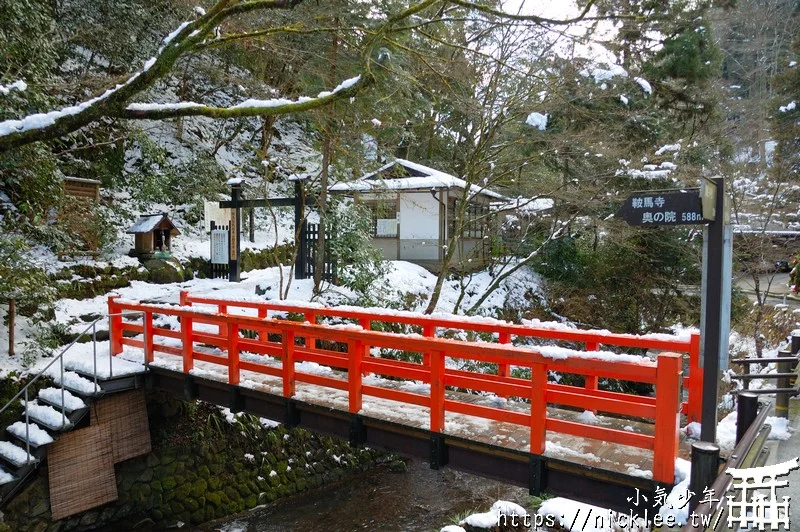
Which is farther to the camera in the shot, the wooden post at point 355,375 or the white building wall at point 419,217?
the white building wall at point 419,217

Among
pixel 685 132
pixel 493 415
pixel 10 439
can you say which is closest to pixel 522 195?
pixel 685 132

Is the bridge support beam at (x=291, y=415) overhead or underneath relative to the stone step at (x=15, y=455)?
overhead

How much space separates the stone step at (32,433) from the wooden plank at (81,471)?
10.5 inches

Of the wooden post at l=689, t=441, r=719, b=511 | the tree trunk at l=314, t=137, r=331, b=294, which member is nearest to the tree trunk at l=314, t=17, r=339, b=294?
the tree trunk at l=314, t=137, r=331, b=294

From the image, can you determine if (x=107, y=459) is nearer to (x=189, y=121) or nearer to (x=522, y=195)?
(x=522, y=195)

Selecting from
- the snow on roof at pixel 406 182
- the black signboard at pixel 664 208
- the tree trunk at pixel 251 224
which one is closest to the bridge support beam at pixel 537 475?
the black signboard at pixel 664 208

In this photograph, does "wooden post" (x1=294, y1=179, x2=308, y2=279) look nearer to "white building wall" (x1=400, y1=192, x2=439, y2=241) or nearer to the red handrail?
the red handrail

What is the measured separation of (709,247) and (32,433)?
8217 millimetres

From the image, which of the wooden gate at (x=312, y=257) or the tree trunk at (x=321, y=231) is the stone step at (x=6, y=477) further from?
the wooden gate at (x=312, y=257)

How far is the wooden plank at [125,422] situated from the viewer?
742 centimetres

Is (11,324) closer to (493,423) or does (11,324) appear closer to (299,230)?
(299,230)

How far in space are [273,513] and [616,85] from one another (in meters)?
12.8

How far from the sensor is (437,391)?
4852mm

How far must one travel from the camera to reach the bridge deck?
13.9ft
